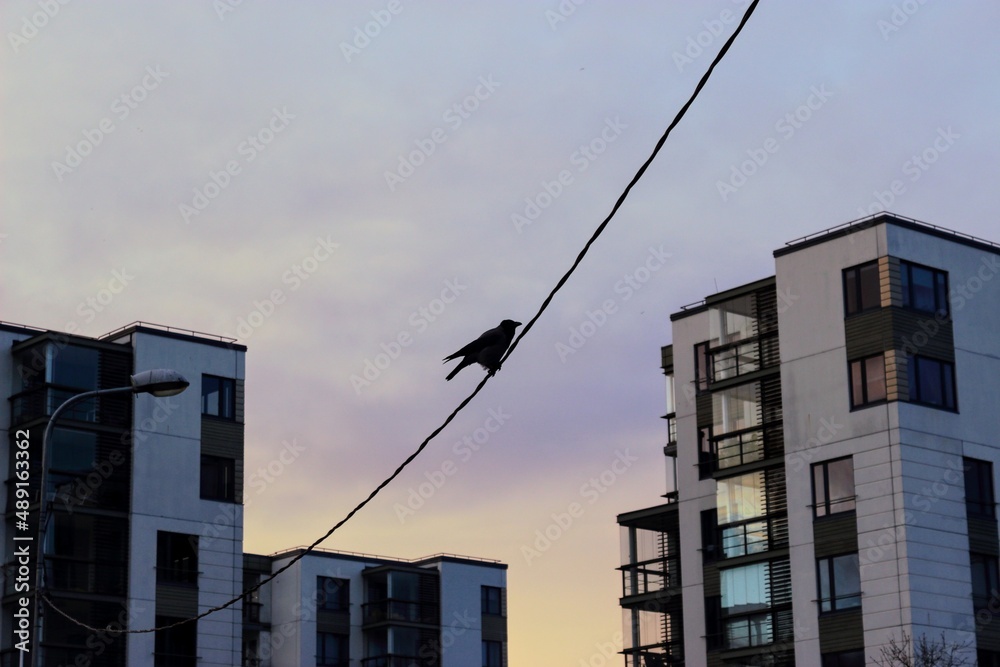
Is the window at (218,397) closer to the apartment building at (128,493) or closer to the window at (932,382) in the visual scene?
the apartment building at (128,493)

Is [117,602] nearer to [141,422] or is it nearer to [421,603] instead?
[141,422]

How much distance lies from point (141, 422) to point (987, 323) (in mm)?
30283

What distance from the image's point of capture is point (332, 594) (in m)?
86.9

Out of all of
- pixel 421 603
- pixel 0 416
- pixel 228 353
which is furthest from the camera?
pixel 421 603

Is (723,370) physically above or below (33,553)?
above

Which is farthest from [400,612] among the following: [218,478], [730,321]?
[730,321]

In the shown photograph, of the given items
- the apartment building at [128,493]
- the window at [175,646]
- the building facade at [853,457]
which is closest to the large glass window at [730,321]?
the building facade at [853,457]

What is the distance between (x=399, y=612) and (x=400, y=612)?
54mm

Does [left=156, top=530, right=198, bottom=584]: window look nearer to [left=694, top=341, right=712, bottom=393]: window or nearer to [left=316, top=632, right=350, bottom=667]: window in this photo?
[left=694, top=341, right=712, bottom=393]: window

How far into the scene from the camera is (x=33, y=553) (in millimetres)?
59312

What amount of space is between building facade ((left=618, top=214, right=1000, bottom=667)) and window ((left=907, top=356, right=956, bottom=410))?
0.06m

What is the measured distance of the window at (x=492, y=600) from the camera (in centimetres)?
9175

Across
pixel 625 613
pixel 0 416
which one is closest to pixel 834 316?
pixel 625 613

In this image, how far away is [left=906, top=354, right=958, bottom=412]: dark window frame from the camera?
166 feet
